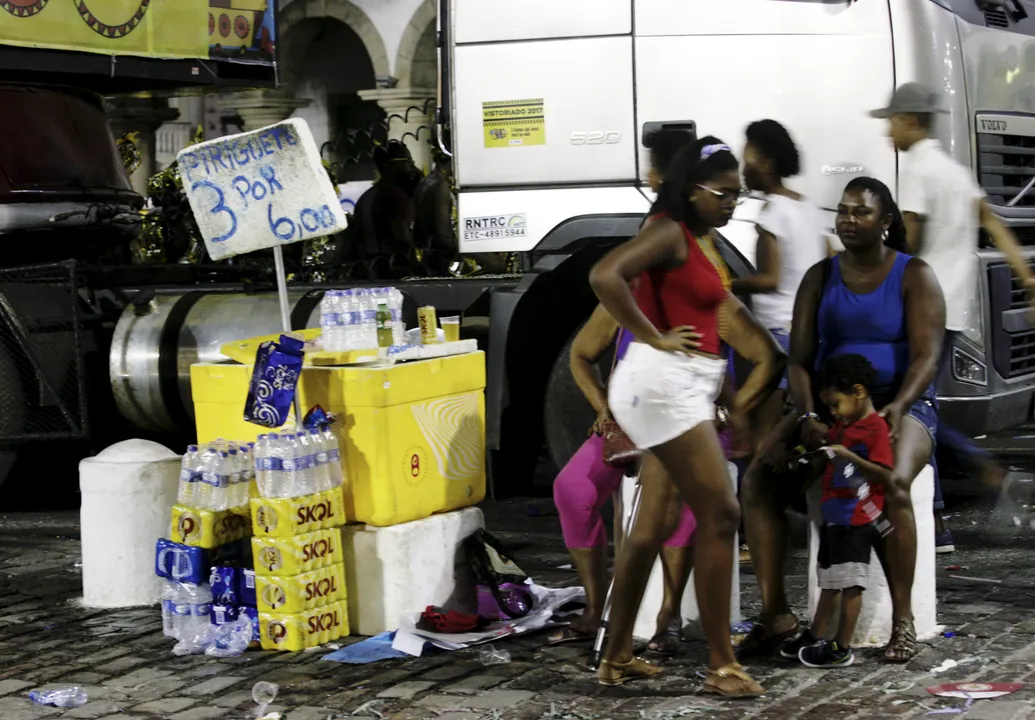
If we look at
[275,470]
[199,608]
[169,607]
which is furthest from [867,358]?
[169,607]

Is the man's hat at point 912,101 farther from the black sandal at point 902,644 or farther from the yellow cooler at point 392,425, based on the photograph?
the black sandal at point 902,644

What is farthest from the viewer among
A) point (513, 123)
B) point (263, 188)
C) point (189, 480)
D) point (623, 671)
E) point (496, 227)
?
point (496, 227)

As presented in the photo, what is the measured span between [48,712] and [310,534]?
45.8 inches

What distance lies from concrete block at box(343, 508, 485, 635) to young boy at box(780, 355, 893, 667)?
4.79 ft

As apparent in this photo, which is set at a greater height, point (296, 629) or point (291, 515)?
point (291, 515)

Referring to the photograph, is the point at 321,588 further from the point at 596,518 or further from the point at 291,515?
the point at 596,518

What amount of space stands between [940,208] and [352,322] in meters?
2.61

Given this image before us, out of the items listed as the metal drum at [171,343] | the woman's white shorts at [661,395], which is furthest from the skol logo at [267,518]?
the metal drum at [171,343]

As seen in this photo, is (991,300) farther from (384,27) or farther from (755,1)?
(384,27)

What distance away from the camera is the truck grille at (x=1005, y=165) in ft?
25.4

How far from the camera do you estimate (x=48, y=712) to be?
18.2 ft

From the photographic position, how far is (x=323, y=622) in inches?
250

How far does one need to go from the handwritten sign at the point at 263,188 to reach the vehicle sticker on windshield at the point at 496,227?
1378mm

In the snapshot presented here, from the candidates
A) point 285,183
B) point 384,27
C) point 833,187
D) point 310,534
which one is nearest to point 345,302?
point 285,183
